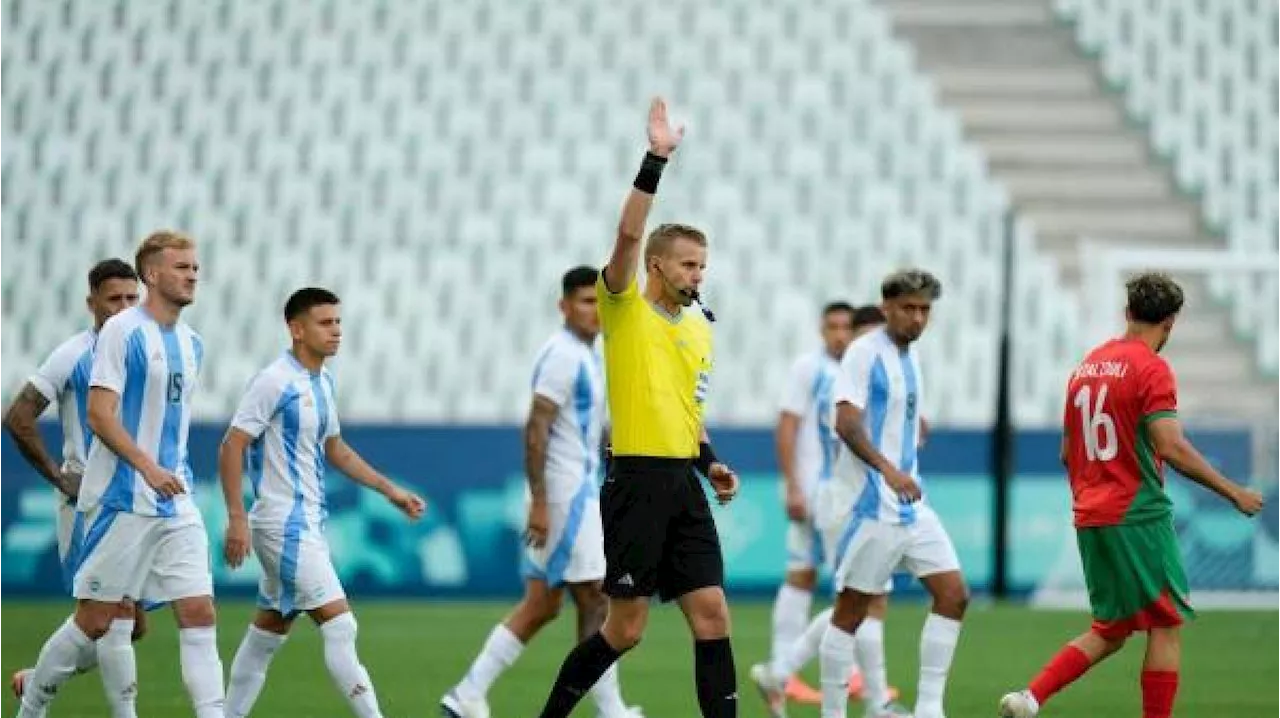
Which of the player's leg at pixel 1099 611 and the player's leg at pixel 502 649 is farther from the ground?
the player's leg at pixel 1099 611

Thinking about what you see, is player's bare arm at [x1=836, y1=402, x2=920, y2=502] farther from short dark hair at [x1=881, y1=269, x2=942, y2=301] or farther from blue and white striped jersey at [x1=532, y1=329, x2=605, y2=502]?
blue and white striped jersey at [x1=532, y1=329, x2=605, y2=502]

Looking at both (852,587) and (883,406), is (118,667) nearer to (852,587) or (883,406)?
(852,587)

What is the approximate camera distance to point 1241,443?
2050cm

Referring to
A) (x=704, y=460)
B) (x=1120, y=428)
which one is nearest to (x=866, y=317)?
(x=1120, y=428)

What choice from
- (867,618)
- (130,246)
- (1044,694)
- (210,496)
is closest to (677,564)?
(1044,694)

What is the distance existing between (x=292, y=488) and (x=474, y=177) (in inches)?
584

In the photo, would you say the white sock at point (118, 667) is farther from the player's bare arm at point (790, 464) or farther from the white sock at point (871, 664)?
the player's bare arm at point (790, 464)

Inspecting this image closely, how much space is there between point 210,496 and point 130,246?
183 inches

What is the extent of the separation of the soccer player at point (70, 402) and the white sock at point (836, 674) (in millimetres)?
3082

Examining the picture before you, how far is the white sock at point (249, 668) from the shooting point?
9859 mm

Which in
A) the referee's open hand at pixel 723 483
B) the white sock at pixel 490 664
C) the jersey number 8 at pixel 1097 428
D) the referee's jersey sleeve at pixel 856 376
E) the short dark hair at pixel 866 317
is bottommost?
the white sock at pixel 490 664

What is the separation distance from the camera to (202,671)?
29.7ft

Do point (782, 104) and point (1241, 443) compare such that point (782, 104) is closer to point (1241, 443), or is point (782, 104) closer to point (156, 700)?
point (1241, 443)

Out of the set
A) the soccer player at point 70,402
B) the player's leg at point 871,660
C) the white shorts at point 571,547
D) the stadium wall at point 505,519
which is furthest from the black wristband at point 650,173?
the stadium wall at point 505,519
